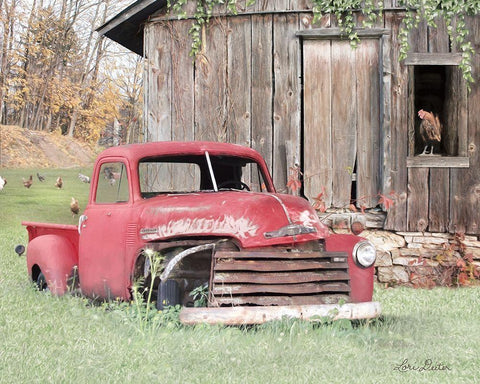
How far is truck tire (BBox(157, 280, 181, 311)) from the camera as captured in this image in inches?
196

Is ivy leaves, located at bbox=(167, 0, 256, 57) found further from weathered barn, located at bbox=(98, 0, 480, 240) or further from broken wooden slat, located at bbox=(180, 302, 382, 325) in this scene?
broken wooden slat, located at bbox=(180, 302, 382, 325)

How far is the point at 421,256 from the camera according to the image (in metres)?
9.11

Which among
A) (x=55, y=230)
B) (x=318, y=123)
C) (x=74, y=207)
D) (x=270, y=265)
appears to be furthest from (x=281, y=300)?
(x=74, y=207)

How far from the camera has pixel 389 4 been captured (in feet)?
29.9

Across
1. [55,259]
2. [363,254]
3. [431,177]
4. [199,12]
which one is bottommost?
[55,259]

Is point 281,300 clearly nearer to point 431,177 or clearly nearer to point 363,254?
point 363,254

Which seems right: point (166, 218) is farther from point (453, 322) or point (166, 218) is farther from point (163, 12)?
point (163, 12)

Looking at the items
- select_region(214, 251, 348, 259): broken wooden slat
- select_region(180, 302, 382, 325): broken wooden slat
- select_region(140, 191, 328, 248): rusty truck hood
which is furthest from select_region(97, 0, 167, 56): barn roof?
select_region(180, 302, 382, 325): broken wooden slat

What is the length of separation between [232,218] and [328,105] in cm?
467

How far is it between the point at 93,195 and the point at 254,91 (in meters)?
3.81

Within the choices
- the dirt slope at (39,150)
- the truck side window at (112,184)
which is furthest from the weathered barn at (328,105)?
the dirt slope at (39,150)

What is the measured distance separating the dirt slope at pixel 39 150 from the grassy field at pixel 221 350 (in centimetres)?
2497

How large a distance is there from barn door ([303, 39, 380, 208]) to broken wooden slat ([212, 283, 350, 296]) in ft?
13.8

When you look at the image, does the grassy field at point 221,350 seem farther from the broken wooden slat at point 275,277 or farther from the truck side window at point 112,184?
the truck side window at point 112,184
